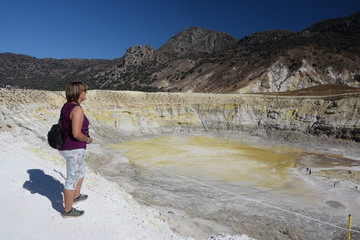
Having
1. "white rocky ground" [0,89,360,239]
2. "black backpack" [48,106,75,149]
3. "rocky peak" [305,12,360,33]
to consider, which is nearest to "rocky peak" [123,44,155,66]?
"rocky peak" [305,12,360,33]

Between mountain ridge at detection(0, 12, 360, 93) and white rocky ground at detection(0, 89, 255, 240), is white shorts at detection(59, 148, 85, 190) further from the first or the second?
mountain ridge at detection(0, 12, 360, 93)

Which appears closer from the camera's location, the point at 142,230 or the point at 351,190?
the point at 142,230

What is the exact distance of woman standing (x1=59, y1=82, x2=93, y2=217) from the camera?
4219 mm

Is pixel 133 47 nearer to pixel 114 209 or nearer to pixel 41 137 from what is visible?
pixel 41 137

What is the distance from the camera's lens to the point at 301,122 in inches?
1237

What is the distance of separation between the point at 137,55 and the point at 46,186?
105 m

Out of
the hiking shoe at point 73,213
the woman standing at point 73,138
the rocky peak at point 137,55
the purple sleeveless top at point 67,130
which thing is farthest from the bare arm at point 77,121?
the rocky peak at point 137,55

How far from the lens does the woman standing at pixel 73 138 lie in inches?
166

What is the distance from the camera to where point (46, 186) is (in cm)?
579

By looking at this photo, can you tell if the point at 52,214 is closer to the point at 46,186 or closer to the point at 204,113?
the point at 46,186

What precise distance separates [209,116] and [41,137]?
21.1 meters

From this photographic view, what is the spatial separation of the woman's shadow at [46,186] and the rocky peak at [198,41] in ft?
480

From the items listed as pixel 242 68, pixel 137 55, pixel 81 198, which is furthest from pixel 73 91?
pixel 137 55

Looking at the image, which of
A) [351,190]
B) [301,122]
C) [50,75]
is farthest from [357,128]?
[50,75]
